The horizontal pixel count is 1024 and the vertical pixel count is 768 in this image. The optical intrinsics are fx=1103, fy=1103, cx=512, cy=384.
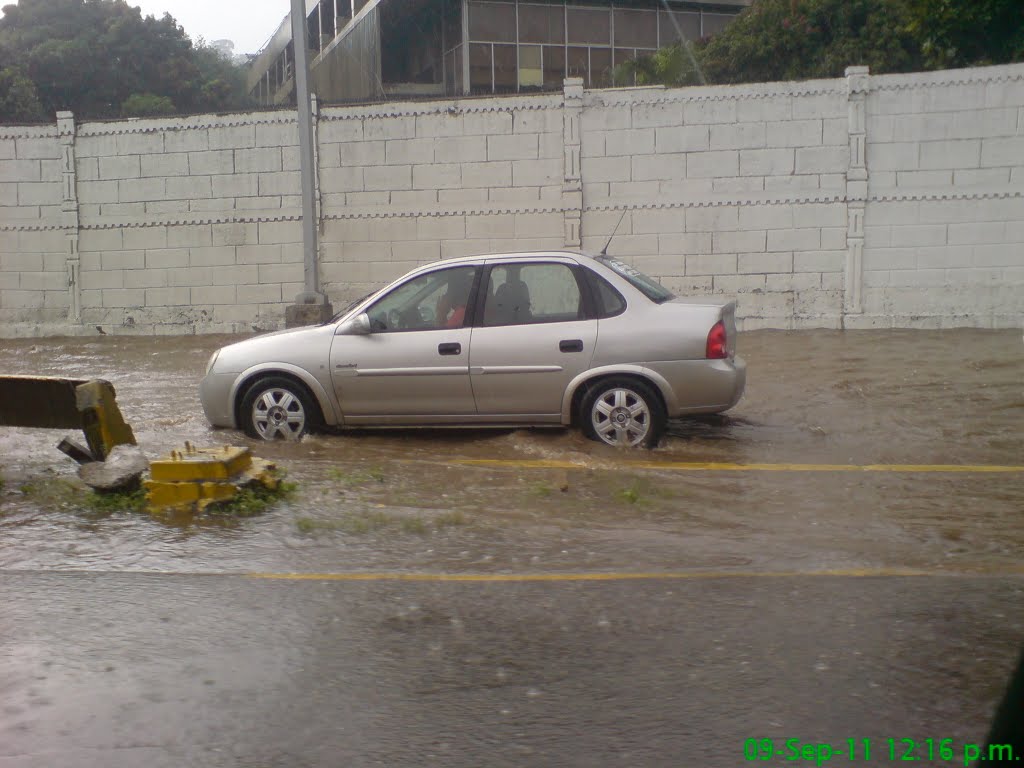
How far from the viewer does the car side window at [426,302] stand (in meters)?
8.13

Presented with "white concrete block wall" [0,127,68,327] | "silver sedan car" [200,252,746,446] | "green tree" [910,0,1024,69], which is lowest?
"silver sedan car" [200,252,746,446]

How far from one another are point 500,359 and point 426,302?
0.76 meters

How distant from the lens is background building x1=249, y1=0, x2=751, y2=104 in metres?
27.4

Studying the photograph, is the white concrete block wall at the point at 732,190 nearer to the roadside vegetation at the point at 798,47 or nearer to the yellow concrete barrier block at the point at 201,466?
the roadside vegetation at the point at 798,47

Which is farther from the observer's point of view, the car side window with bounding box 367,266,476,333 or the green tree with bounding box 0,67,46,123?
the green tree with bounding box 0,67,46,123

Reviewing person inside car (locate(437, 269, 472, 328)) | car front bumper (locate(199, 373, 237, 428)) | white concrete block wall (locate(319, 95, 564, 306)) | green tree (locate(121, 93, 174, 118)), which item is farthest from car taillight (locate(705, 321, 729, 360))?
green tree (locate(121, 93, 174, 118))

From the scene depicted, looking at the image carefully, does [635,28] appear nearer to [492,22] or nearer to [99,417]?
[492,22]

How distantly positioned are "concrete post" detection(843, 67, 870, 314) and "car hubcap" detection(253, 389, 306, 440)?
348 inches

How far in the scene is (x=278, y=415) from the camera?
27.1 feet

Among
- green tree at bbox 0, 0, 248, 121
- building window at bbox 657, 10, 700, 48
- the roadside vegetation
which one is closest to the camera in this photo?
the roadside vegetation

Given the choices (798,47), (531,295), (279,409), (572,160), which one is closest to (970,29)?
(798,47)

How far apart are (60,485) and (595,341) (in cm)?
367

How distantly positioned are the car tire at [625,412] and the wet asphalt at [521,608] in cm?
18

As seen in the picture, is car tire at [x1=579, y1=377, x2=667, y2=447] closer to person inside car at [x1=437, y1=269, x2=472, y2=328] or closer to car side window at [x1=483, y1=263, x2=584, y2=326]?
car side window at [x1=483, y1=263, x2=584, y2=326]
